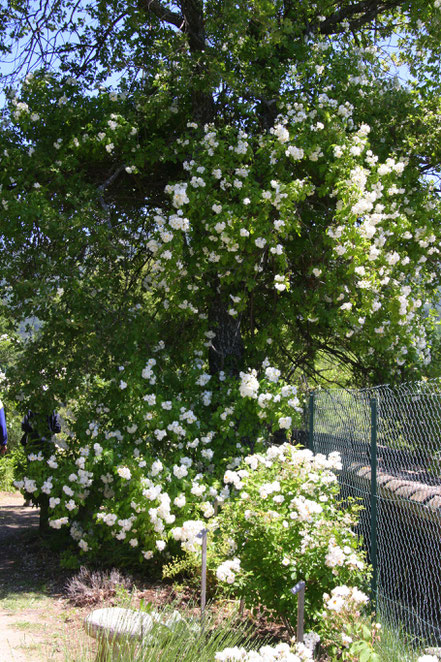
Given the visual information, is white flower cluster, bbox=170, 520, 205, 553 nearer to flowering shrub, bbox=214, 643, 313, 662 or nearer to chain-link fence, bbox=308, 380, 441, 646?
chain-link fence, bbox=308, 380, 441, 646

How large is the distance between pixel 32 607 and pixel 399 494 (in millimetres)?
2766

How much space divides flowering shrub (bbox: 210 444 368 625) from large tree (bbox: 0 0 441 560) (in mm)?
1651

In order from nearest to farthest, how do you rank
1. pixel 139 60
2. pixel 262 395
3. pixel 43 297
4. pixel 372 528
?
1. pixel 372 528
2. pixel 43 297
3. pixel 262 395
4. pixel 139 60

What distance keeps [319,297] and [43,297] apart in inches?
101

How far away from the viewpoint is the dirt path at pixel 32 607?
12.9ft

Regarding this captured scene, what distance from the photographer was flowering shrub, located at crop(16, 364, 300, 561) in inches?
205

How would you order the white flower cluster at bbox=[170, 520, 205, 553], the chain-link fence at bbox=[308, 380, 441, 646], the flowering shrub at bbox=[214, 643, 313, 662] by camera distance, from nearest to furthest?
1. the flowering shrub at bbox=[214, 643, 313, 662]
2. the chain-link fence at bbox=[308, 380, 441, 646]
3. the white flower cluster at bbox=[170, 520, 205, 553]

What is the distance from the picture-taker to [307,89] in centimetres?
670

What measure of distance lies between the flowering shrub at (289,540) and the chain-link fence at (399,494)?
319 mm

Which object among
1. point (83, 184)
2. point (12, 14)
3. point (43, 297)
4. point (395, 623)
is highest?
point (12, 14)

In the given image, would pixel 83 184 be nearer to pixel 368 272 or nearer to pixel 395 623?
pixel 368 272

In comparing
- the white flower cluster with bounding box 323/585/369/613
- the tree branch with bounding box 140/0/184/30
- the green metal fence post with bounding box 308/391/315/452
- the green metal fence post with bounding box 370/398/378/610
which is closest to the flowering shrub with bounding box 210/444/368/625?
the green metal fence post with bounding box 370/398/378/610

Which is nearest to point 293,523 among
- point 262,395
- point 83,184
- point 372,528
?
point 372,528

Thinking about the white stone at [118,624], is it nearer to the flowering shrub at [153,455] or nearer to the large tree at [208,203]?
the flowering shrub at [153,455]
